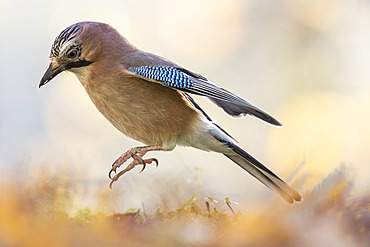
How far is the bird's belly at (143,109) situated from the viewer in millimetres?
2000

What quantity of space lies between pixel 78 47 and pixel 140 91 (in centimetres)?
32

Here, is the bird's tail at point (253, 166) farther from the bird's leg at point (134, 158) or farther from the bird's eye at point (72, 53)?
the bird's eye at point (72, 53)

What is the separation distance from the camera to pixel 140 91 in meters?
2.01

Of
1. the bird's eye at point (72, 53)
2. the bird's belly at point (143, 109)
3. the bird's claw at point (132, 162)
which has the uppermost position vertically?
the bird's eye at point (72, 53)

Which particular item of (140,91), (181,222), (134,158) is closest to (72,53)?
(140,91)

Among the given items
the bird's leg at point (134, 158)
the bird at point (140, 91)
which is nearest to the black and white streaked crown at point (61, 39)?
the bird at point (140, 91)

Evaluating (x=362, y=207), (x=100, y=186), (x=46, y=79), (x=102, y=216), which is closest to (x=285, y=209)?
(x=362, y=207)

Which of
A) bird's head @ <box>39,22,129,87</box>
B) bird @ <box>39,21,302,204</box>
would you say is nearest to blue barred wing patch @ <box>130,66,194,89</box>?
bird @ <box>39,21,302,204</box>

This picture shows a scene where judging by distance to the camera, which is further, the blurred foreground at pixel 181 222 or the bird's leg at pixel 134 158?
the bird's leg at pixel 134 158

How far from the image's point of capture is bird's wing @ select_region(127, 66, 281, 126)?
→ 6.11 ft

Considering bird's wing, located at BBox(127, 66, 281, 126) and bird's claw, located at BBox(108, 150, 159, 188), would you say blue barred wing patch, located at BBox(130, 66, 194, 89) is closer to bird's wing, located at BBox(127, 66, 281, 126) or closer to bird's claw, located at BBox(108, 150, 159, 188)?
bird's wing, located at BBox(127, 66, 281, 126)

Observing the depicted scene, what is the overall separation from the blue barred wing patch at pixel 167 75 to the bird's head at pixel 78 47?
0.20m

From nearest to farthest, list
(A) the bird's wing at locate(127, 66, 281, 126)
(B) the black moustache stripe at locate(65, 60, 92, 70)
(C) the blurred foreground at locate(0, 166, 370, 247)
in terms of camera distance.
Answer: (C) the blurred foreground at locate(0, 166, 370, 247) < (A) the bird's wing at locate(127, 66, 281, 126) < (B) the black moustache stripe at locate(65, 60, 92, 70)

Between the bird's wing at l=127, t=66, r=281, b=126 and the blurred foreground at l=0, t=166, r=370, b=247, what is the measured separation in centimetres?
64
